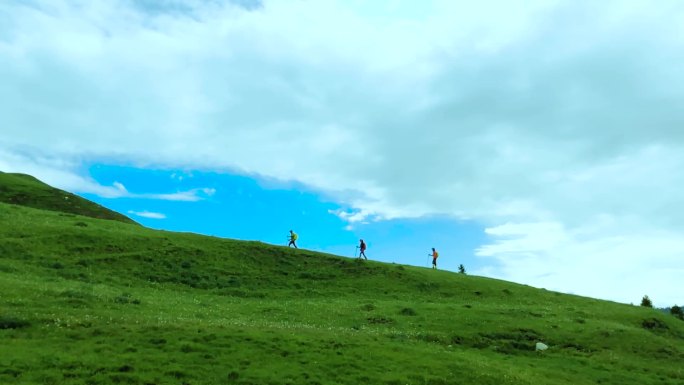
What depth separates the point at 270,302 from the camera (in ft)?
147

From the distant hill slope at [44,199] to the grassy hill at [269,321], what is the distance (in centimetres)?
2904

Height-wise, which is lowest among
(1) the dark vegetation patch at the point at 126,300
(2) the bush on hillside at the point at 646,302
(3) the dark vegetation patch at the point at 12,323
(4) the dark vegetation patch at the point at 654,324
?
(3) the dark vegetation patch at the point at 12,323

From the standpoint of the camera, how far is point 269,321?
1415 inches

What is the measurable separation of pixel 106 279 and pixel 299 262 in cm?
2349

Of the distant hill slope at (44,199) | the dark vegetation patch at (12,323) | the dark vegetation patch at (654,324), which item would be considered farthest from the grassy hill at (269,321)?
the distant hill slope at (44,199)

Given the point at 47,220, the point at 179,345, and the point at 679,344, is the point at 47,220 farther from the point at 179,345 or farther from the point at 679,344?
the point at 679,344

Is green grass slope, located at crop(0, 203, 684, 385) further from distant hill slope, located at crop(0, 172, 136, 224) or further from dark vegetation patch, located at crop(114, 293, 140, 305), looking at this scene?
distant hill slope, located at crop(0, 172, 136, 224)

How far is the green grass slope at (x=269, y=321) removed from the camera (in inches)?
908

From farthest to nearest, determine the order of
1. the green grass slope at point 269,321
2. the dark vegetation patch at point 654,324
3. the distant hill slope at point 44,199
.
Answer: the distant hill slope at point 44,199 → the dark vegetation patch at point 654,324 → the green grass slope at point 269,321

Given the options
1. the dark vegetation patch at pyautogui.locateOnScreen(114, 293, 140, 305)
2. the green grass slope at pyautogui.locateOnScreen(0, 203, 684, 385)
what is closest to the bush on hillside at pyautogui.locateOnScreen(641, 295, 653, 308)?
the green grass slope at pyautogui.locateOnScreen(0, 203, 684, 385)

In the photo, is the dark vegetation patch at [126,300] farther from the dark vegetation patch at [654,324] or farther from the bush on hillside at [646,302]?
the bush on hillside at [646,302]

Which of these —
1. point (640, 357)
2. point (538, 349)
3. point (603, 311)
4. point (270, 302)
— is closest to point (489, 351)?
point (538, 349)

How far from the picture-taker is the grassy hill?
23.1m

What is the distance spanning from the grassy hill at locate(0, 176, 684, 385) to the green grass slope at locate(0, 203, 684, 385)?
14 centimetres
